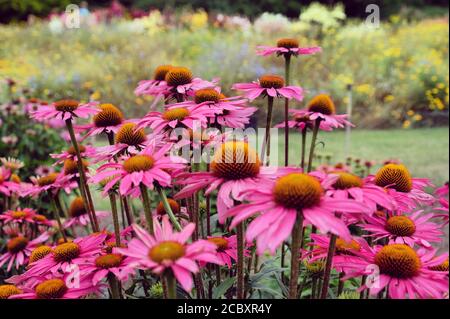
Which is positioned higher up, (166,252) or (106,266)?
(166,252)

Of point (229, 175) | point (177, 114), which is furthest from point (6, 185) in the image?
point (229, 175)

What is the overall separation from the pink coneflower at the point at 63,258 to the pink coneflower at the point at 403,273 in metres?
0.54

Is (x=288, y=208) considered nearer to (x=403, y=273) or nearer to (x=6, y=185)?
(x=403, y=273)

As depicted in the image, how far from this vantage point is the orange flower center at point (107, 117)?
1.41 m

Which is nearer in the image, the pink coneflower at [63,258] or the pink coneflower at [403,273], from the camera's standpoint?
the pink coneflower at [403,273]

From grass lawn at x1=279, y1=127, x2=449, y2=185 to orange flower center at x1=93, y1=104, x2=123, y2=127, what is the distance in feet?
8.02

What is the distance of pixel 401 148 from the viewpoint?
462 centimetres

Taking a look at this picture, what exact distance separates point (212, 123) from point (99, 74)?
5.54 metres

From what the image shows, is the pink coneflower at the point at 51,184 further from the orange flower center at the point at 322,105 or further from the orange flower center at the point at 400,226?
the orange flower center at the point at 400,226

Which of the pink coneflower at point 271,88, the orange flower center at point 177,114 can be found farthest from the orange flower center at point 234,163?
the pink coneflower at point 271,88

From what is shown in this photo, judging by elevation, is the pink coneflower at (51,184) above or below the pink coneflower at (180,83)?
below

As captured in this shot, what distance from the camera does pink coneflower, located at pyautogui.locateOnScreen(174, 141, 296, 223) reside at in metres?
0.91

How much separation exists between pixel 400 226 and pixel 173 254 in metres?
0.58

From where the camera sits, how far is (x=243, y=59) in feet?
21.2
